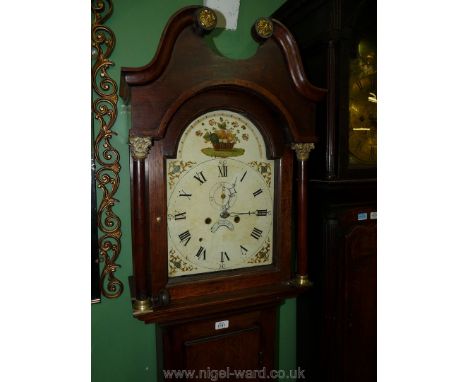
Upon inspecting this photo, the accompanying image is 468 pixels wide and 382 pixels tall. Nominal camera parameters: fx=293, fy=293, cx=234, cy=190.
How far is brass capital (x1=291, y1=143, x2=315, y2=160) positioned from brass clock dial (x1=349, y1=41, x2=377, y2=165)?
0.68 feet

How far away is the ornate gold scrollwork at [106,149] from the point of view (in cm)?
122

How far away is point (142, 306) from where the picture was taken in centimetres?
96

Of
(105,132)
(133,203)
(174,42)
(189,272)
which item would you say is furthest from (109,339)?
(174,42)

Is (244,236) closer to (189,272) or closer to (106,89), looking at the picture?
(189,272)

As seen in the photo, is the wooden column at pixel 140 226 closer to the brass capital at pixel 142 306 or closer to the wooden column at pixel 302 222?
the brass capital at pixel 142 306

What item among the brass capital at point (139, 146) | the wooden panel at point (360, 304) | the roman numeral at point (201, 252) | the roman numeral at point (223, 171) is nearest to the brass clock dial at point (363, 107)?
the wooden panel at point (360, 304)

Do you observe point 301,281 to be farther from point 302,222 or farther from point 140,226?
point 140,226

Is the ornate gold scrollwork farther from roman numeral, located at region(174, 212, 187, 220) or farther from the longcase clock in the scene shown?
roman numeral, located at region(174, 212, 187, 220)

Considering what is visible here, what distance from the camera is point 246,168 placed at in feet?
3.71

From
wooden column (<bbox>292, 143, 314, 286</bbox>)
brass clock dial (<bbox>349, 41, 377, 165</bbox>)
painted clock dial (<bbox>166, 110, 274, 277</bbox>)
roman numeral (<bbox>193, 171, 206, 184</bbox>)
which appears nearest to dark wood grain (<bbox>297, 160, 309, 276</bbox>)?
wooden column (<bbox>292, 143, 314, 286</bbox>)

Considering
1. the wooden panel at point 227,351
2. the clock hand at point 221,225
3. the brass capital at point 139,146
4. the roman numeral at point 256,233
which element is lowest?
the wooden panel at point 227,351

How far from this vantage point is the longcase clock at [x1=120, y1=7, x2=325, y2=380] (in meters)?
0.95

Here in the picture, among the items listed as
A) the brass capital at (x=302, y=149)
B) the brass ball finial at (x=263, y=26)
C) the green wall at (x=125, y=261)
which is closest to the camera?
the brass ball finial at (x=263, y=26)

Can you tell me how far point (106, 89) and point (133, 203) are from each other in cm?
59
